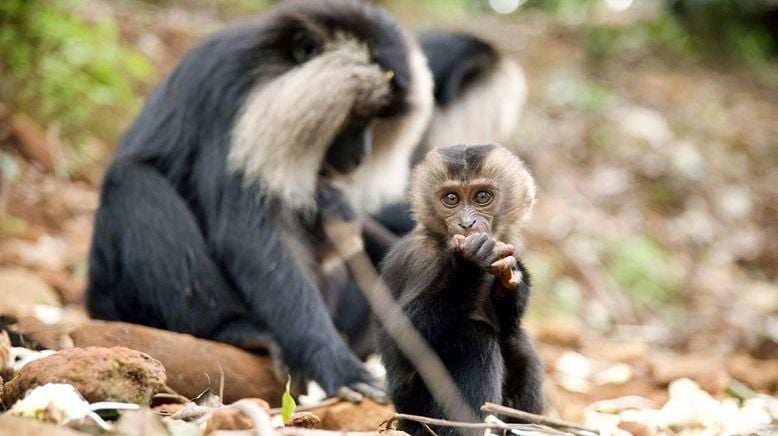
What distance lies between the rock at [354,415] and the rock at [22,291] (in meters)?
2.13

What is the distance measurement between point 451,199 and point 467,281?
0.36 meters

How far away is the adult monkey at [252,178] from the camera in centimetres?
481

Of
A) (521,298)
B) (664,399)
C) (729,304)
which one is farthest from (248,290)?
(729,304)

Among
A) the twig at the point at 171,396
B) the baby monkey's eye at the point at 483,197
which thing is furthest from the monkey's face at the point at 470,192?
the twig at the point at 171,396

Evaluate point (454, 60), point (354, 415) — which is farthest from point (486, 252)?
point (454, 60)

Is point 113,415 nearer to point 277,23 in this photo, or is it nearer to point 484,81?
point 277,23

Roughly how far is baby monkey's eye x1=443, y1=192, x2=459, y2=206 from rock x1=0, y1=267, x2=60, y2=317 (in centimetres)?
291

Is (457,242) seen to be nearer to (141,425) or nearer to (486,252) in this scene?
(486,252)

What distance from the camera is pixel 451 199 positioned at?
352cm

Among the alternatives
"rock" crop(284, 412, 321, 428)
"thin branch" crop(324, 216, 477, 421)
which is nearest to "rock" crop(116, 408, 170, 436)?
"rock" crop(284, 412, 321, 428)

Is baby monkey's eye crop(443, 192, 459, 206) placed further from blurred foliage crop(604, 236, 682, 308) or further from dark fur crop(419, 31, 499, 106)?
blurred foliage crop(604, 236, 682, 308)

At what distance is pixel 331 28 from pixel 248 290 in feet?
5.14

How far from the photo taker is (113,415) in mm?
2812

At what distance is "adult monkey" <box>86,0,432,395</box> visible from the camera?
4.81 m
